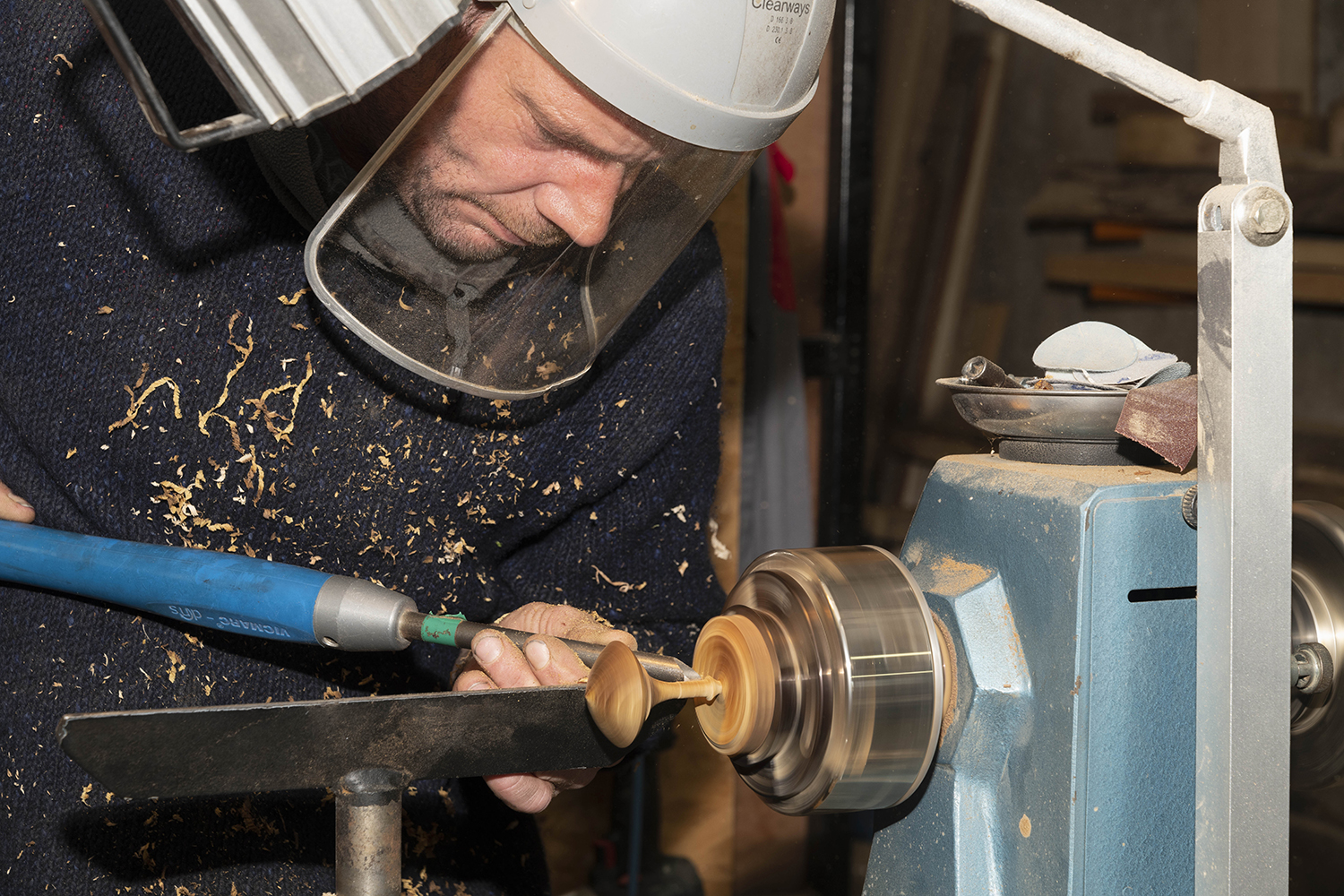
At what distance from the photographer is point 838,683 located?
2.23 ft

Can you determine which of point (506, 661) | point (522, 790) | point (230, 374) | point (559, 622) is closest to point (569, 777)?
point (522, 790)

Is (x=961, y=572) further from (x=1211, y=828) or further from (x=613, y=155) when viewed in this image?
(x=613, y=155)

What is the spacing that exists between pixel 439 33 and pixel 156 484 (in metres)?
0.64

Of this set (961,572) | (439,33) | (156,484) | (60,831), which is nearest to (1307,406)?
(961,572)

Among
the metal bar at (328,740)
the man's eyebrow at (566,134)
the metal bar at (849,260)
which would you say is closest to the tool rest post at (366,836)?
the metal bar at (328,740)

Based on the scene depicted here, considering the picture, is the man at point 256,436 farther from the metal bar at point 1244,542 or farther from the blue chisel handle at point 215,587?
the metal bar at point 1244,542

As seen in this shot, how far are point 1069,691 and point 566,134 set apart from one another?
0.51 meters

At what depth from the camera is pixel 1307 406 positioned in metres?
1.40

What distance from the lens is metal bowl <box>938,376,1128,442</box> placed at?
27.5 inches

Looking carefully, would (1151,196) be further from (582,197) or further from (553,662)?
(553,662)

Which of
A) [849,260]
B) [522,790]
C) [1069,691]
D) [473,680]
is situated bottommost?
[522,790]

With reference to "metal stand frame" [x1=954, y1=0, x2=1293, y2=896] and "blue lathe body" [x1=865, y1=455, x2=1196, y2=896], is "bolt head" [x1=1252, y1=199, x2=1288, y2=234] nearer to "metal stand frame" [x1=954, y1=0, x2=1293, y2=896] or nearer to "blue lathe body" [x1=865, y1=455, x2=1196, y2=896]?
"metal stand frame" [x1=954, y1=0, x2=1293, y2=896]

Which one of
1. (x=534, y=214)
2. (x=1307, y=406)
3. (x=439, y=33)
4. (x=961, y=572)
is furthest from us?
(x=1307, y=406)

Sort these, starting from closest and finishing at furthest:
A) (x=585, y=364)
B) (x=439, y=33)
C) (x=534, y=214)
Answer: (x=439, y=33), (x=534, y=214), (x=585, y=364)
